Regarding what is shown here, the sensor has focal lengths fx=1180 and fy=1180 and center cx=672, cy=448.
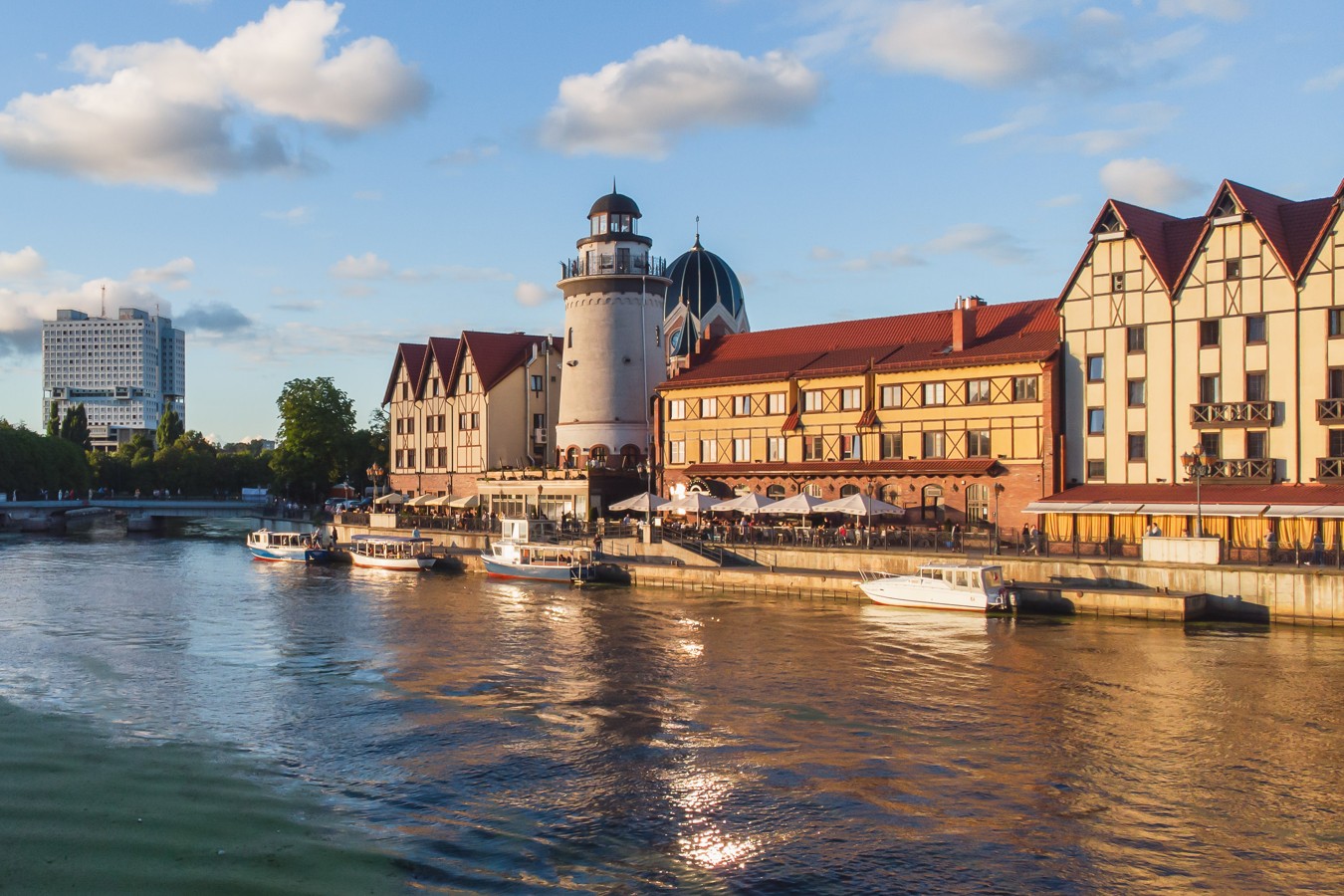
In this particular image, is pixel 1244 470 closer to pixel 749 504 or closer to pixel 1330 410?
pixel 1330 410

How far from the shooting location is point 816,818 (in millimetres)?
22156

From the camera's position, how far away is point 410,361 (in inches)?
4038

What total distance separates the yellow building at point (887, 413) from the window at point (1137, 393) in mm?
3486

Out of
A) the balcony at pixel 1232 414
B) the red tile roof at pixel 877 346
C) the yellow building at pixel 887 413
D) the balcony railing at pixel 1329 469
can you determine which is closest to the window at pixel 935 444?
the yellow building at pixel 887 413

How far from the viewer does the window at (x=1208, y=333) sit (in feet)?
175

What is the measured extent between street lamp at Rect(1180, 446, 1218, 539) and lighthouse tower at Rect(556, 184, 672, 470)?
3859cm

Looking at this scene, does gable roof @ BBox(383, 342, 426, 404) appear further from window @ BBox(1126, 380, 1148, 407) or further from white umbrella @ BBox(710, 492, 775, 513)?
window @ BBox(1126, 380, 1148, 407)

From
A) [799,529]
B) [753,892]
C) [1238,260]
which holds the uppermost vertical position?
[1238,260]

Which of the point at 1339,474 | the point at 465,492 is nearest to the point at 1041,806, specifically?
the point at 1339,474

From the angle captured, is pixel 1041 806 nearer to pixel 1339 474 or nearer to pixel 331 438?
pixel 1339 474

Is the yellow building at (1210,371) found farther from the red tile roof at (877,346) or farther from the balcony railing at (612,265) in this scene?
the balcony railing at (612,265)

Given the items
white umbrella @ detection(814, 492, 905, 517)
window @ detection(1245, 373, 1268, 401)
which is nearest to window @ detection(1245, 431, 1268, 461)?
window @ detection(1245, 373, 1268, 401)

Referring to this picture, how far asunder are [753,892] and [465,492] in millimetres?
76222

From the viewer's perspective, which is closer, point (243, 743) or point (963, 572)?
point (243, 743)
